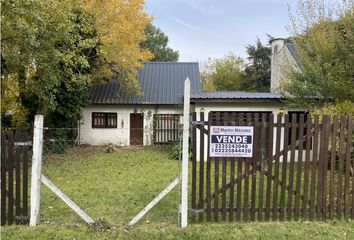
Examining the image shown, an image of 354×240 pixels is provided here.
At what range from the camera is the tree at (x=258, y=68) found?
3544 cm

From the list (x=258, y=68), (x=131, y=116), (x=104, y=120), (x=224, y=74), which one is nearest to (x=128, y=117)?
(x=131, y=116)

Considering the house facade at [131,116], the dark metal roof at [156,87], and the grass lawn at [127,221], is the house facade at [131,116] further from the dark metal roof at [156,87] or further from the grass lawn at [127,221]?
the grass lawn at [127,221]

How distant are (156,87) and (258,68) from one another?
18663 millimetres

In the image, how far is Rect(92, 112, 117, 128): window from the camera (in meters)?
20.0

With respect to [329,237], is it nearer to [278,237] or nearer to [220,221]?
[278,237]

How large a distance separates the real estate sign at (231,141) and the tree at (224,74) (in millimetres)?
34267

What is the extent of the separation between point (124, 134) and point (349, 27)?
14042mm

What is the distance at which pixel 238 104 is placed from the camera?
1390 centimetres

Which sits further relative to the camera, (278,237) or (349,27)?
(349,27)

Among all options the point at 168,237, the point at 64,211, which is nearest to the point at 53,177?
the point at 64,211

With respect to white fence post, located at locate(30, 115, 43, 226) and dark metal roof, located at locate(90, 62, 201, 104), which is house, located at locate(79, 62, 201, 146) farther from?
white fence post, located at locate(30, 115, 43, 226)

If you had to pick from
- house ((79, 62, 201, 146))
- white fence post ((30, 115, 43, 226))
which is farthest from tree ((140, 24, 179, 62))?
white fence post ((30, 115, 43, 226))

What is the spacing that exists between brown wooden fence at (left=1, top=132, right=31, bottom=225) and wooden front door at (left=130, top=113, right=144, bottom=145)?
48.4 ft

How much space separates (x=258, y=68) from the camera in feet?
119
